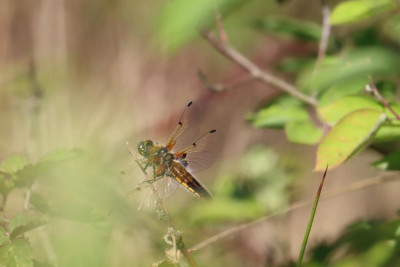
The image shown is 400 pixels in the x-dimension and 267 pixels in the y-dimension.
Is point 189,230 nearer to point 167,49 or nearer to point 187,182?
point 187,182

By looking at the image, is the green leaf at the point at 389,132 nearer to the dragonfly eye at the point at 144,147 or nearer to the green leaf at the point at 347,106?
the green leaf at the point at 347,106

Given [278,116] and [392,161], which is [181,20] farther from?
[278,116]

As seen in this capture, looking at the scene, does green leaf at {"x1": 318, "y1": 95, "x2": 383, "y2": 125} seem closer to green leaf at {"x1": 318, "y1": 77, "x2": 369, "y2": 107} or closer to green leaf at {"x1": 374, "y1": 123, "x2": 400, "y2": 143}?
green leaf at {"x1": 374, "y1": 123, "x2": 400, "y2": 143}

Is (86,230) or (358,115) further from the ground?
(86,230)

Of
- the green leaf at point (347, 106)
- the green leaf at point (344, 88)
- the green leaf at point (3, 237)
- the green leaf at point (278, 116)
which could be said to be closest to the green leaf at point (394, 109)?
the green leaf at point (347, 106)

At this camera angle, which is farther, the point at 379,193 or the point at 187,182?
the point at 379,193

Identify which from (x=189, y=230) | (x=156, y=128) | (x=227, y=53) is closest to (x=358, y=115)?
(x=227, y=53)
